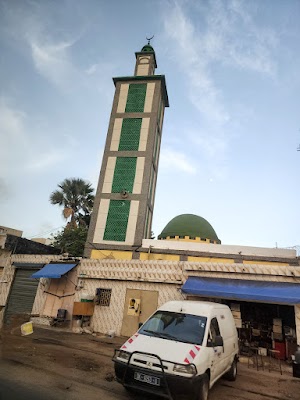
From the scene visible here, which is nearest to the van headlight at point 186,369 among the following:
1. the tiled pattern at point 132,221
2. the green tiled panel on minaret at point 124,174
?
the tiled pattern at point 132,221

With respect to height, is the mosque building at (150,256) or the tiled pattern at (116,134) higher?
the tiled pattern at (116,134)

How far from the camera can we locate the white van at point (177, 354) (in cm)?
476

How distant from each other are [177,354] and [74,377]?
3.03 metres

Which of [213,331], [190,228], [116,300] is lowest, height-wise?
[213,331]

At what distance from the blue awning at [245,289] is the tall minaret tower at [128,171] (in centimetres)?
937

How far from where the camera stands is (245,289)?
40.7 ft

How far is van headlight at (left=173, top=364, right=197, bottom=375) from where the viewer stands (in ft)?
15.6

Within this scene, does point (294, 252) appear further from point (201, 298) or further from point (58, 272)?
point (58, 272)

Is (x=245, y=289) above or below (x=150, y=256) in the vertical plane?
below

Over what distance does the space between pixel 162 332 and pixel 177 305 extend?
100cm

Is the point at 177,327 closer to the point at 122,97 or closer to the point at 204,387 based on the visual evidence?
the point at 204,387

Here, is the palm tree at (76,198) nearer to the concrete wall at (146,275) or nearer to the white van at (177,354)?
the concrete wall at (146,275)

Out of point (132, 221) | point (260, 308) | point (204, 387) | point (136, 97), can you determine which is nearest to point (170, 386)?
point (204, 387)

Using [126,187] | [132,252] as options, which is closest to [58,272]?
[132,252]
